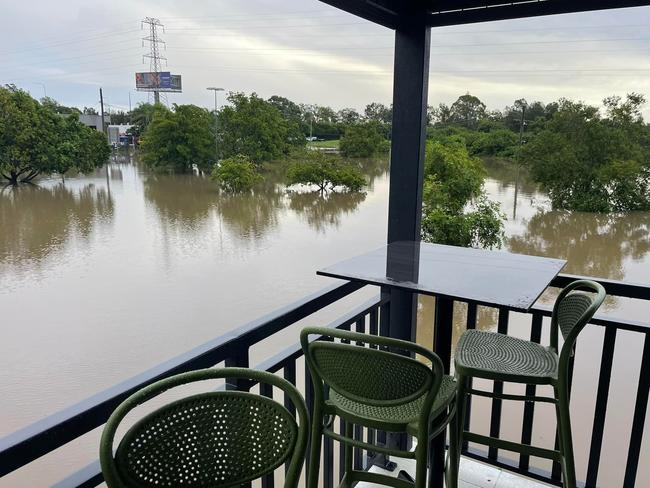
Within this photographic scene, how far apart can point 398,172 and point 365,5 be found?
26.5 inches

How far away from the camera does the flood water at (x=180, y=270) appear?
9.59 metres

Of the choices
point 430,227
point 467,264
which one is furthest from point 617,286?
point 430,227

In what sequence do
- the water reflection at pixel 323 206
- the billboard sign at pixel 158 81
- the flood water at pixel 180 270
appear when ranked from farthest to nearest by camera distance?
the billboard sign at pixel 158 81 < the water reflection at pixel 323 206 < the flood water at pixel 180 270

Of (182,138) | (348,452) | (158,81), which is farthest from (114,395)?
(158,81)

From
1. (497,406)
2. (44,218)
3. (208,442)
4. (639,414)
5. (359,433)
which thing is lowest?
(44,218)

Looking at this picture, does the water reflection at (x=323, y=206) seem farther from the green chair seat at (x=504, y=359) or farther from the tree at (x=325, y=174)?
the green chair seat at (x=504, y=359)

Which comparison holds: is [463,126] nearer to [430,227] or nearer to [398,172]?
[430,227]

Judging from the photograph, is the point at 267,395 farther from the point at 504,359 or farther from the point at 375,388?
the point at 504,359

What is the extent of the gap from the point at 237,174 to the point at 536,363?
960 inches

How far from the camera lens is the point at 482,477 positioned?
6.19 feet

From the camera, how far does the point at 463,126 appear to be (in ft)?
69.1

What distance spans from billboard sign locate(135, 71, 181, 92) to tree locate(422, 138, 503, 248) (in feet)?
98.0

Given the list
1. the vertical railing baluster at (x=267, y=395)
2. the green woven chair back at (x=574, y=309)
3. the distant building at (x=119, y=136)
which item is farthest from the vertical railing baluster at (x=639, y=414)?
the distant building at (x=119, y=136)

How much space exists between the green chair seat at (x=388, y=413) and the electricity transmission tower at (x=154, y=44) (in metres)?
35.1
